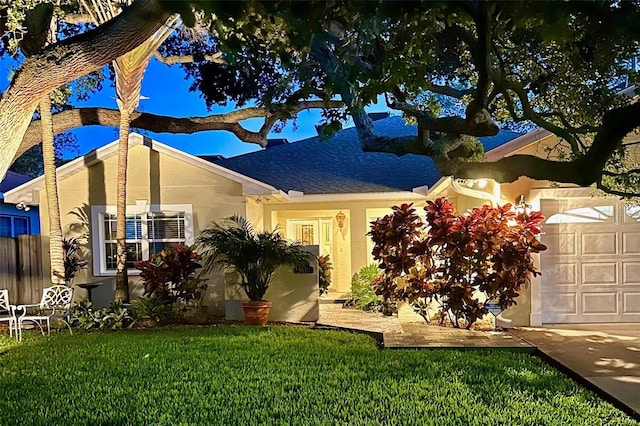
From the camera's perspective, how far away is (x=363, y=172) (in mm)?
14891

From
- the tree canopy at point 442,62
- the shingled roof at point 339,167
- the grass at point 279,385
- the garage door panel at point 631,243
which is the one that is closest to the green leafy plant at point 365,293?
the shingled roof at point 339,167

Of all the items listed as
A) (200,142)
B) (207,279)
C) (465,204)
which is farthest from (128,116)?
(200,142)

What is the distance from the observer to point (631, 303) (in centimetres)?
1025

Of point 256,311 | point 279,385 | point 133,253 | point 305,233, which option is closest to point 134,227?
point 133,253

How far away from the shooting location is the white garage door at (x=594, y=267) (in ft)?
33.6

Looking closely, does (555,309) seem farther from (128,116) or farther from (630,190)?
(128,116)

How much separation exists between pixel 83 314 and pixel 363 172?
8.11m

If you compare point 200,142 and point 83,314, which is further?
point 200,142

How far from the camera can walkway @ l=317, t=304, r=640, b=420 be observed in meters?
6.29

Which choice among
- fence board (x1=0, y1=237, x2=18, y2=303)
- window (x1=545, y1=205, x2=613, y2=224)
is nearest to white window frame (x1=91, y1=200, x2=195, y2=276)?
fence board (x1=0, y1=237, x2=18, y2=303)

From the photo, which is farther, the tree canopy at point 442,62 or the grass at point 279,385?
the grass at point 279,385

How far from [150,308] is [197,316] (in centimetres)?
106

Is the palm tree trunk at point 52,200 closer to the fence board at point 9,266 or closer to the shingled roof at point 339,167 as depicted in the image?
the fence board at point 9,266

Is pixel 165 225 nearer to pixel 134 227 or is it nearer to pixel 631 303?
pixel 134 227
